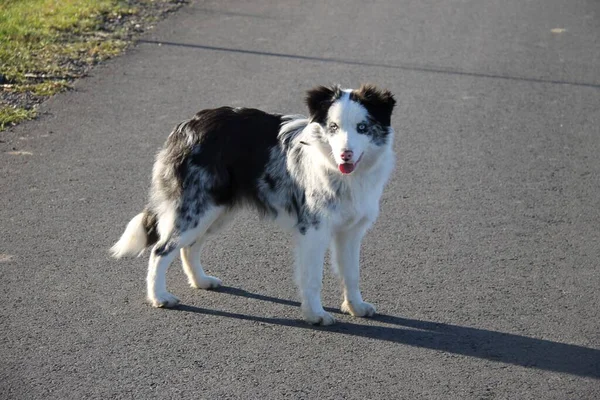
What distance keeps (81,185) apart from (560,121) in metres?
4.90

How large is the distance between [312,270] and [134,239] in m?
1.23

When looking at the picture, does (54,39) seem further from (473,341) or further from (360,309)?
(473,341)

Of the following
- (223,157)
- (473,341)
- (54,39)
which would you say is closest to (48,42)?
(54,39)

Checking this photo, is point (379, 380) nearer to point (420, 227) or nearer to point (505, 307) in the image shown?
point (505, 307)

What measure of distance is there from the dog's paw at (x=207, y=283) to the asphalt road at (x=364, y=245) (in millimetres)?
74

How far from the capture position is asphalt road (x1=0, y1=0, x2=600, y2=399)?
531cm

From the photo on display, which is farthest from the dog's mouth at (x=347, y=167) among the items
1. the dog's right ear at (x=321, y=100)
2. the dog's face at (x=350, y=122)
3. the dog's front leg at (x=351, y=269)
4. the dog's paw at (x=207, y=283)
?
the dog's paw at (x=207, y=283)

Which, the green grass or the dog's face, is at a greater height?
the dog's face

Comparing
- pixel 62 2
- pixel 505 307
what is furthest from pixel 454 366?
pixel 62 2

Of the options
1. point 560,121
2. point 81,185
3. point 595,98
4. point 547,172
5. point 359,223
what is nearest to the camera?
point 359,223

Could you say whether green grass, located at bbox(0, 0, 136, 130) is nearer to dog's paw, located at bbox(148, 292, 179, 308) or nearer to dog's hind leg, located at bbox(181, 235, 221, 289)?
dog's hind leg, located at bbox(181, 235, 221, 289)

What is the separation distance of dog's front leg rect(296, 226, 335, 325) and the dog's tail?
99cm

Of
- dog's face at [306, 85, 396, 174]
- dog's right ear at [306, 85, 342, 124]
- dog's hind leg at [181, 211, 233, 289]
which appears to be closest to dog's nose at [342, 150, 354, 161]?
dog's face at [306, 85, 396, 174]

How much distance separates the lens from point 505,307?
6.14 m
